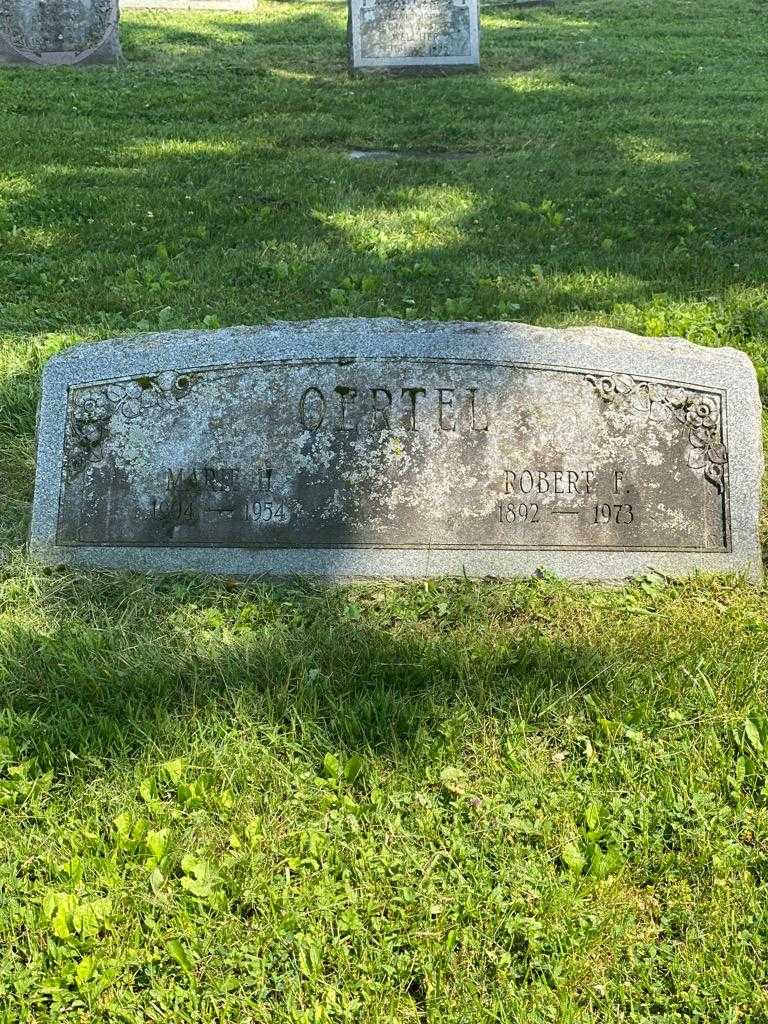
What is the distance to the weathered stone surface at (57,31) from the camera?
42.4 ft

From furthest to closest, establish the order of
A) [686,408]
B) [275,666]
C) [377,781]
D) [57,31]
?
[57,31], [686,408], [275,666], [377,781]

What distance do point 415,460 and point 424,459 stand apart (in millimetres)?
34

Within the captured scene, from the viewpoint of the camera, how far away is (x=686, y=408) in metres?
3.72

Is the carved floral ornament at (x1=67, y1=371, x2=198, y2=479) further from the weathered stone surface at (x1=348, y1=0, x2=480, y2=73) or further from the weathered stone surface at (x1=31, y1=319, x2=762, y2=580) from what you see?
the weathered stone surface at (x1=348, y1=0, x2=480, y2=73)

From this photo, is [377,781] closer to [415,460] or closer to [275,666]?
[275,666]

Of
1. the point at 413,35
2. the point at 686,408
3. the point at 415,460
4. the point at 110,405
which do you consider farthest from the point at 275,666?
the point at 413,35

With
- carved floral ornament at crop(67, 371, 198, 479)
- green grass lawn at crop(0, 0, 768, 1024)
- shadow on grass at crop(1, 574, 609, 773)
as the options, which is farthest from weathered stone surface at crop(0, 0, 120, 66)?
shadow on grass at crop(1, 574, 609, 773)

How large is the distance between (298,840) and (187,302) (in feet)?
13.5

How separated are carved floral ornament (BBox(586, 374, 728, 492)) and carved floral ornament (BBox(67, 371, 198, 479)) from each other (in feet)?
5.17

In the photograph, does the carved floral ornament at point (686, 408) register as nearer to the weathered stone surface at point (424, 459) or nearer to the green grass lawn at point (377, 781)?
the weathered stone surface at point (424, 459)

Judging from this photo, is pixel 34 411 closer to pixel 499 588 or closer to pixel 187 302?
pixel 187 302

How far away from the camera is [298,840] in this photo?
2.61m

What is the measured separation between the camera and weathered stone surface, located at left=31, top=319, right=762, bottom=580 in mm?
3725

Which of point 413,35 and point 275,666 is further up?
point 413,35
